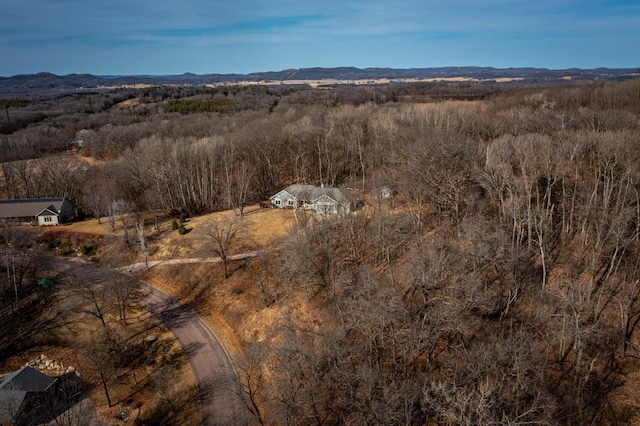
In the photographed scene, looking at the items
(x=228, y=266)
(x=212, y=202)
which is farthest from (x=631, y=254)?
(x=212, y=202)

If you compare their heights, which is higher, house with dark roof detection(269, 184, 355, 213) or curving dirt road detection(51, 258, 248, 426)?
house with dark roof detection(269, 184, 355, 213)

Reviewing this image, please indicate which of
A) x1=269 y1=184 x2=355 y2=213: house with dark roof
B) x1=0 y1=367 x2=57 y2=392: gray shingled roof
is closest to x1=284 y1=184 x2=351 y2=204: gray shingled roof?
x1=269 y1=184 x2=355 y2=213: house with dark roof

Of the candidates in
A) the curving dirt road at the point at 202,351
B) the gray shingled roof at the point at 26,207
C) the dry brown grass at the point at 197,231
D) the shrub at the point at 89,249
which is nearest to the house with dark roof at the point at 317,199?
the dry brown grass at the point at 197,231

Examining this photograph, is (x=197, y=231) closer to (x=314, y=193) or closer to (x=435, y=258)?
(x=314, y=193)

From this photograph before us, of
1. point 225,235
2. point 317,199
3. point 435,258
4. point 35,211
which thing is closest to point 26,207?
point 35,211

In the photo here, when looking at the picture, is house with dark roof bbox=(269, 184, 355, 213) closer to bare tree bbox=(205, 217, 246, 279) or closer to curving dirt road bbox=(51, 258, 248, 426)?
bare tree bbox=(205, 217, 246, 279)

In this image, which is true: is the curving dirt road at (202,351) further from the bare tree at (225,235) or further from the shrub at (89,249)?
the bare tree at (225,235)
